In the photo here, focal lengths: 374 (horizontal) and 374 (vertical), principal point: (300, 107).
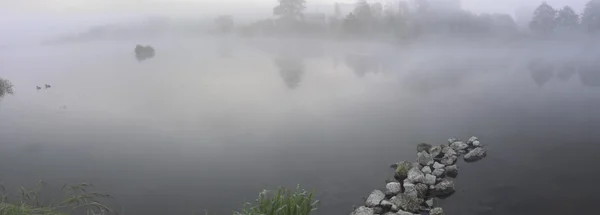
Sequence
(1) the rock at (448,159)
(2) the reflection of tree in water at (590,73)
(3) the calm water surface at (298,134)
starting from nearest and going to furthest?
(3) the calm water surface at (298,134)
(1) the rock at (448,159)
(2) the reflection of tree in water at (590,73)

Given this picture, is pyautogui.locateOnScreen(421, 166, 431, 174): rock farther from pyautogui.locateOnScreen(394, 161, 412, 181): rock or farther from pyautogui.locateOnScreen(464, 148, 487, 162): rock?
pyautogui.locateOnScreen(464, 148, 487, 162): rock

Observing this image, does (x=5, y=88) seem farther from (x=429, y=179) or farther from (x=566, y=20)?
(x=566, y=20)

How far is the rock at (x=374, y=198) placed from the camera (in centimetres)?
1341

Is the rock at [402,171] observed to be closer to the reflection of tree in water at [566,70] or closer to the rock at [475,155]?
the rock at [475,155]

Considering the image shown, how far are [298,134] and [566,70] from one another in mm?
41670

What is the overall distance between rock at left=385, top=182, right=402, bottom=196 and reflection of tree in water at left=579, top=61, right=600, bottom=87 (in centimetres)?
3302

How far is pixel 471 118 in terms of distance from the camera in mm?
24984

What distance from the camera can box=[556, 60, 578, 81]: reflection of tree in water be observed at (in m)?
41.7

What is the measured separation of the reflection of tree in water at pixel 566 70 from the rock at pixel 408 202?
3675 cm

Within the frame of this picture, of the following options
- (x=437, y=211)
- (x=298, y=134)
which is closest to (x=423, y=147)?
(x=437, y=211)

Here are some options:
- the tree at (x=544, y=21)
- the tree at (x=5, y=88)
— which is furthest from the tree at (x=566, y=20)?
the tree at (x=5, y=88)

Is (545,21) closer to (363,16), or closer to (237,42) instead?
(363,16)

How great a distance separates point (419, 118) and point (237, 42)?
7591 cm

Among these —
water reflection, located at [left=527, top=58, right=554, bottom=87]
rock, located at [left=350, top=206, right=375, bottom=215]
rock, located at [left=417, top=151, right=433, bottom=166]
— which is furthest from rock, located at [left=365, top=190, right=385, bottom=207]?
water reflection, located at [left=527, top=58, right=554, bottom=87]
